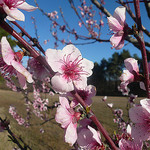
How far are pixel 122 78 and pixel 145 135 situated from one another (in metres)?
0.21

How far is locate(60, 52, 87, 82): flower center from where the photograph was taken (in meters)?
0.52

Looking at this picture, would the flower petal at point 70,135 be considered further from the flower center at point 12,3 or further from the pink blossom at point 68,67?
the flower center at point 12,3

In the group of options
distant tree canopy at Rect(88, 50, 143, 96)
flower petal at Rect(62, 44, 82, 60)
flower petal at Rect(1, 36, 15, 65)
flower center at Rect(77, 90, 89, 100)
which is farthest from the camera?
distant tree canopy at Rect(88, 50, 143, 96)

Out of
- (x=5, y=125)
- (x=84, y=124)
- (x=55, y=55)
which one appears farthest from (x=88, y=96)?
(x=5, y=125)

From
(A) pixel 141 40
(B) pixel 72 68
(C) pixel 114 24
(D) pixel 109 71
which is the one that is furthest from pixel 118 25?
(D) pixel 109 71

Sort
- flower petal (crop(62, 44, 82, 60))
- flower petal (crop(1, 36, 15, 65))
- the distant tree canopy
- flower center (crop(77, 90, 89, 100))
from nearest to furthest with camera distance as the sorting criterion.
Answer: flower petal (crop(1, 36, 15, 65)), flower petal (crop(62, 44, 82, 60)), flower center (crop(77, 90, 89, 100)), the distant tree canopy

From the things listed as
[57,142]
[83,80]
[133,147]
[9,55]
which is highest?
[9,55]

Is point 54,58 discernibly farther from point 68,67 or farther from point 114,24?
point 114,24

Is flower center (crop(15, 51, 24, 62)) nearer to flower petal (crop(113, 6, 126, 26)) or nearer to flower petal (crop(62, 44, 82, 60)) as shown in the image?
flower petal (crop(62, 44, 82, 60))

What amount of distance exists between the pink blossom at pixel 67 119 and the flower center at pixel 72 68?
9 centimetres

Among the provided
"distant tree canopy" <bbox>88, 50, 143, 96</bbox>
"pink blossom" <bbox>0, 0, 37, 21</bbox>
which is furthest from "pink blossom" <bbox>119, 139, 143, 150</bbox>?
"distant tree canopy" <bbox>88, 50, 143, 96</bbox>

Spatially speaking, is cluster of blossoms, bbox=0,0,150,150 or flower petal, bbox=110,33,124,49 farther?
flower petal, bbox=110,33,124,49

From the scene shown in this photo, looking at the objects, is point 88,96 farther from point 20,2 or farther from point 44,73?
point 20,2

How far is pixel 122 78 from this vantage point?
539 mm
